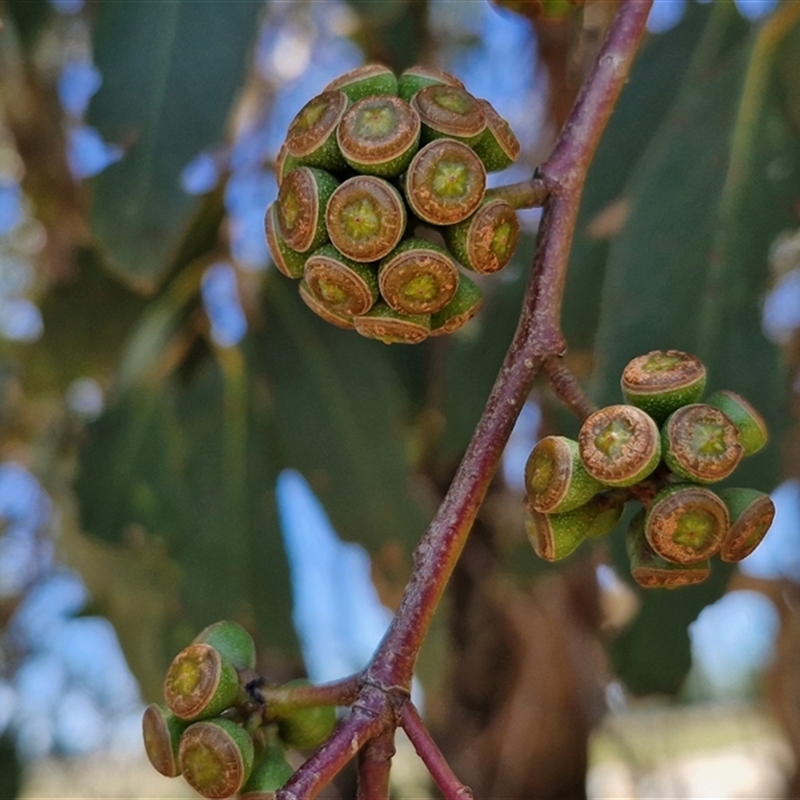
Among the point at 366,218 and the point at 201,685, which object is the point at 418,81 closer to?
the point at 366,218

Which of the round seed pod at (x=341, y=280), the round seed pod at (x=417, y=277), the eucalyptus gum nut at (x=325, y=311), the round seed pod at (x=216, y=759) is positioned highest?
the round seed pod at (x=417, y=277)

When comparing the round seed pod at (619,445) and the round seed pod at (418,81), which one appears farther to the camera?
the round seed pod at (418,81)

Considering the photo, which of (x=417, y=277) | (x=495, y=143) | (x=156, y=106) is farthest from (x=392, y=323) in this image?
(x=156, y=106)

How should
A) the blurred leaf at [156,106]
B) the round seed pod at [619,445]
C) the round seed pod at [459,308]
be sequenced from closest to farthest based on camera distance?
the round seed pod at [619,445] < the round seed pod at [459,308] < the blurred leaf at [156,106]

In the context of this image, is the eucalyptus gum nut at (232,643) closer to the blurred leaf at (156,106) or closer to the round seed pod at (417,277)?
the round seed pod at (417,277)

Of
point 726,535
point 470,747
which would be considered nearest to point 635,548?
point 726,535

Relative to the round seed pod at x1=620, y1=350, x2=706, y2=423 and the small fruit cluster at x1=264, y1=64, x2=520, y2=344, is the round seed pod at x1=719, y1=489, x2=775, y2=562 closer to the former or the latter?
the round seed pod at x1=620, y1=350, x2=706, y2=423

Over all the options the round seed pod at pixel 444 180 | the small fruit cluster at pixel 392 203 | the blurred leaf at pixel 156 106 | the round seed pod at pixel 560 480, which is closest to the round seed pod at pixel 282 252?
the small fruit cluster at pixel 392 203
